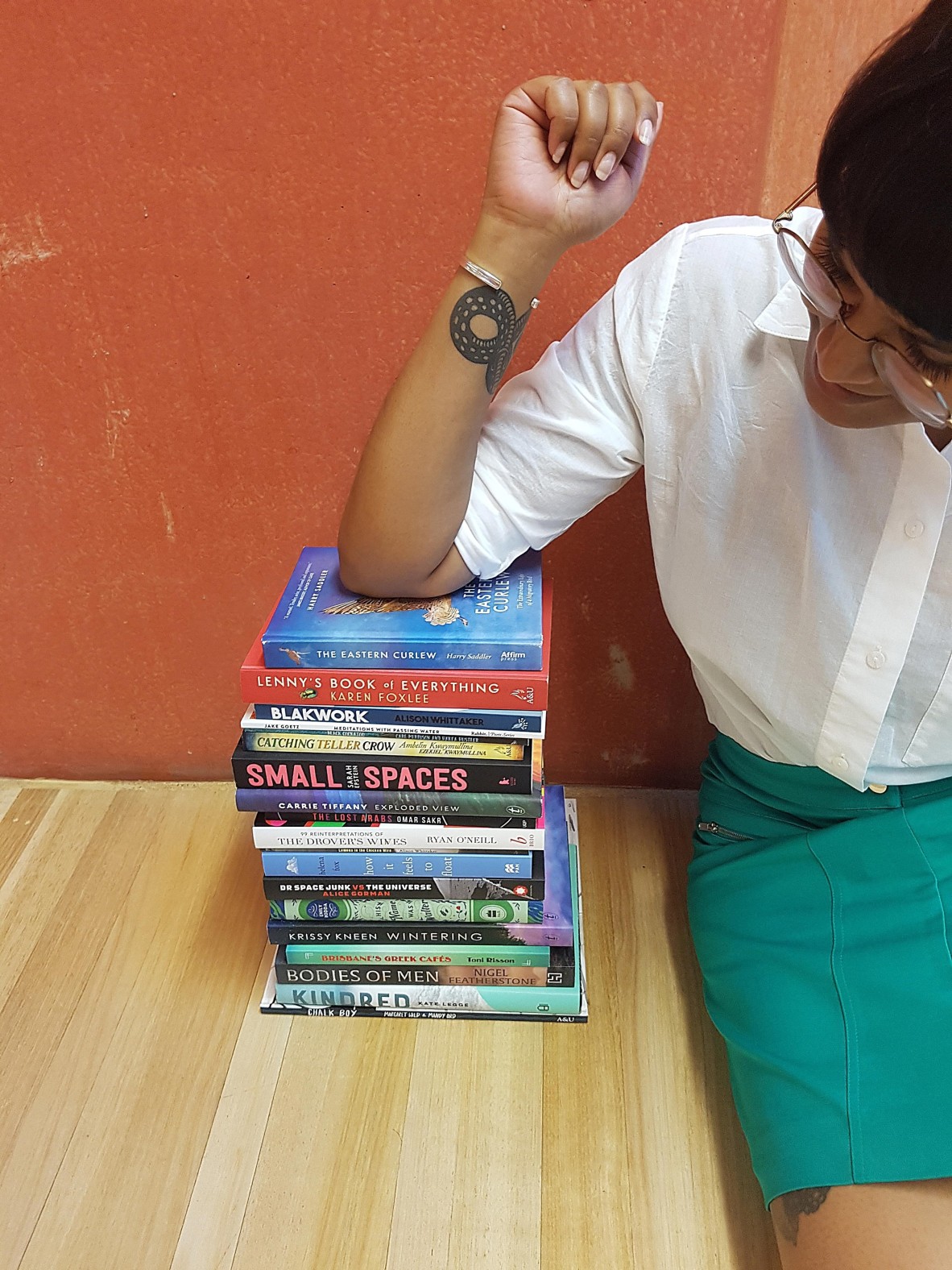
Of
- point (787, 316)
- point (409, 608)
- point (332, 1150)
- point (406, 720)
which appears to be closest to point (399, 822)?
point (406, 720)

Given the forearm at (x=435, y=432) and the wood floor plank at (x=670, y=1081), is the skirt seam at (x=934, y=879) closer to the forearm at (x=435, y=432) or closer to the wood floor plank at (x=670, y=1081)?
the wood floor plank at (x=670, y=1081)

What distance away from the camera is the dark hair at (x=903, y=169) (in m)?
0.48

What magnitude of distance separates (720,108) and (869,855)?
0.76m

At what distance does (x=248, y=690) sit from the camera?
87cm

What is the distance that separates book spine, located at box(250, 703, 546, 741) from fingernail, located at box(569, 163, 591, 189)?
0.46m

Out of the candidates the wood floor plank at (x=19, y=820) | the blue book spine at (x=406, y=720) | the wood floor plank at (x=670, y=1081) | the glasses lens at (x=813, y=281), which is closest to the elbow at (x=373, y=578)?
the blue book spine at (x=406, y=720)

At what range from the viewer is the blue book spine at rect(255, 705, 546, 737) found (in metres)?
0.87

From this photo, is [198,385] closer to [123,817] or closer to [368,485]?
[368,485]

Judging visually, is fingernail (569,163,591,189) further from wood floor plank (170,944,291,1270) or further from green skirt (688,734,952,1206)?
wood floor plank (170,944,291,1270)

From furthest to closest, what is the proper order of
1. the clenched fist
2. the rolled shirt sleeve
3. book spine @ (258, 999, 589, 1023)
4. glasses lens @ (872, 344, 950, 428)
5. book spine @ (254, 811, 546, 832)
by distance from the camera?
book spine @ (258, 999, 589, 1023) < book spine @ (254, 811, 546, 832) < the rolled shirt sleeve < the clenched fist < glasses lens @ (872, 344, 950, 428)

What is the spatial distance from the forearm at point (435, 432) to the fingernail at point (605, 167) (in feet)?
0.21

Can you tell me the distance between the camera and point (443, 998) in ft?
3.34

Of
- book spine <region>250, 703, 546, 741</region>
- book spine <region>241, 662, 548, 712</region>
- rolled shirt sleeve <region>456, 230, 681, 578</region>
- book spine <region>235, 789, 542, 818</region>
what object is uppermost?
rolled shirt sleeve <region>456, 230, 681, 578</region>

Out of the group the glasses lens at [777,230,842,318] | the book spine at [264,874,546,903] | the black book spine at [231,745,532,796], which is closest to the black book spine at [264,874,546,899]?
the book spine at [264,874,546,903]
